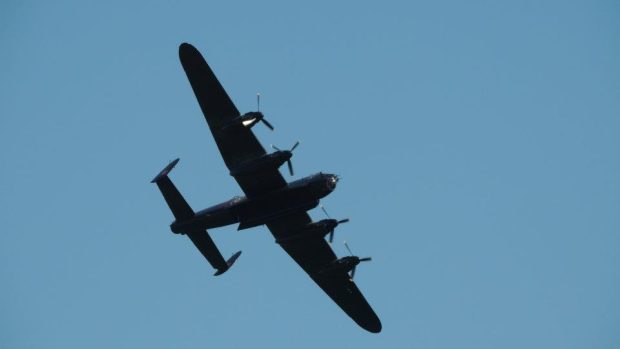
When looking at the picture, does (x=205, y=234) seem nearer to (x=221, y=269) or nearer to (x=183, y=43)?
(x=221, y=269)

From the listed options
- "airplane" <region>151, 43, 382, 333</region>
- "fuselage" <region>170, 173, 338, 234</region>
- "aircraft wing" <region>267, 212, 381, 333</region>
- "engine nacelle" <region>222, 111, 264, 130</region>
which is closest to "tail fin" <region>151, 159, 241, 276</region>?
"airplane" <region>151, 43, 382, 333</region>

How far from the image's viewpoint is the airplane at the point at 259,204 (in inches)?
A: 1645

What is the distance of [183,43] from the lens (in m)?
40.6

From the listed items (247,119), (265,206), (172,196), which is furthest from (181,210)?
(247,119)

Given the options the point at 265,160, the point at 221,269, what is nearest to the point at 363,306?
the point at 221,269

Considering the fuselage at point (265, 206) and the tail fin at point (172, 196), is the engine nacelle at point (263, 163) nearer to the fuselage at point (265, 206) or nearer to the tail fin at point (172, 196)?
the fuselage at point (265, 206)

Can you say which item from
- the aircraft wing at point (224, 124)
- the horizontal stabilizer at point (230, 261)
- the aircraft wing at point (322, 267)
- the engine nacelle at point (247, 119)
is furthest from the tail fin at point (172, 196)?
the engine nacelle at point (247, 119)

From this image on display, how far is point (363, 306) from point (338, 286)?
7.67 ft

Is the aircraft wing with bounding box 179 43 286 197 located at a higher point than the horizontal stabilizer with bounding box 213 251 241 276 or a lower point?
higher

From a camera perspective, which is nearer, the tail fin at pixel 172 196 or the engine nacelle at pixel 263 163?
the engine nacelle at pixel 263 163

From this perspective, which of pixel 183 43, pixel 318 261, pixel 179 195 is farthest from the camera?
pixel 318 261

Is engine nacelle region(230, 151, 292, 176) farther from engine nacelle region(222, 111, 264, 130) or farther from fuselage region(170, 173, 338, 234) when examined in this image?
fuselage region(170, 173, 338, 234)

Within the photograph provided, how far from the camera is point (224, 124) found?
42.1 m

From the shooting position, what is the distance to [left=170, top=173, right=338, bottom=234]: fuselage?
4334cm
